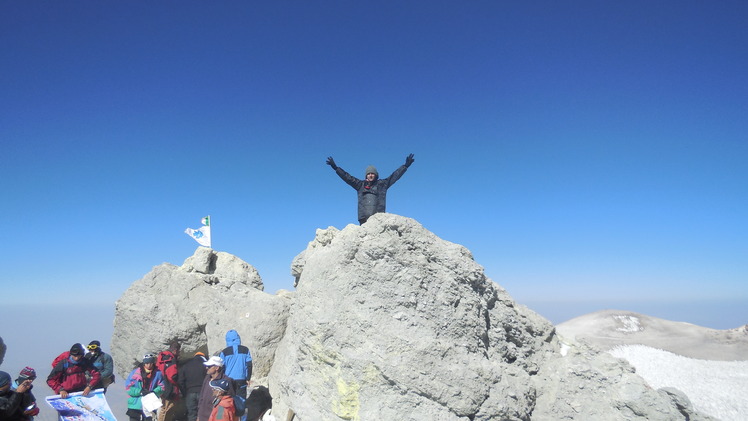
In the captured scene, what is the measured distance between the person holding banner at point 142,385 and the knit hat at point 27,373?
168 cm

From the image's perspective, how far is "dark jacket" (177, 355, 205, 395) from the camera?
8273 millimetres

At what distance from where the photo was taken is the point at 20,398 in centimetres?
668

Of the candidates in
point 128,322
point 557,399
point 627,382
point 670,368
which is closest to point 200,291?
point 128,322

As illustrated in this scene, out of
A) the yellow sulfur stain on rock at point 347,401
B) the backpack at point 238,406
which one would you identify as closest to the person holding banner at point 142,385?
the backpack at point 238,406

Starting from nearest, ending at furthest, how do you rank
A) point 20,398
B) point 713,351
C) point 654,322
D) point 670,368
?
point 20,398 < point 670,368 < point 713,351 < point 654,322

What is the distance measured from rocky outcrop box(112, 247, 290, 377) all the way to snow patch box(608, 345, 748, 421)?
14.6 m

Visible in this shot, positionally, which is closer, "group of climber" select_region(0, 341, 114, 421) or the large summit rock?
the large summit rock

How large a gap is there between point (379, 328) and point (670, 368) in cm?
2106

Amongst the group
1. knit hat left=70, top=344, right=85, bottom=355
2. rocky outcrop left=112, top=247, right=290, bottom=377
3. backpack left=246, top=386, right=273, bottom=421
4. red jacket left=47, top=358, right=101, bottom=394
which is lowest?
backpack left=246, top=386, right=273, bottom=421

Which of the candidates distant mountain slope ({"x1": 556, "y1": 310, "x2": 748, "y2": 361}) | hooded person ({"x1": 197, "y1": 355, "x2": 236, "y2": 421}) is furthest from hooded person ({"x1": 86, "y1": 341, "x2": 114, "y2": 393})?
distant mountain slope ({"x1": 556, "y1": 310, "x2": 748, "y2": 361})

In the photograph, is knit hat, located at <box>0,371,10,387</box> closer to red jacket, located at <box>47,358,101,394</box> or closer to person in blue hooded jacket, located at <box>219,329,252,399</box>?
red jacket, located at <box>47,358,101,394</box>

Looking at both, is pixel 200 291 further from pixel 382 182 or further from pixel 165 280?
pixel 382 182

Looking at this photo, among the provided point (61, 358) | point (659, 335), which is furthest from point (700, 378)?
point (61, 358)

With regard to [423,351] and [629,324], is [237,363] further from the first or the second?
[629,324]
